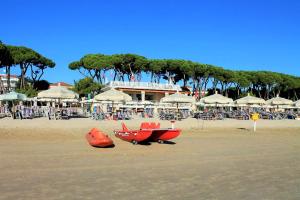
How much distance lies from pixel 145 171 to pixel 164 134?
4.36 metres

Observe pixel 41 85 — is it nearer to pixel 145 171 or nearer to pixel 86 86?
pixel 86 86

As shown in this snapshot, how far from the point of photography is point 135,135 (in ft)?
37.2

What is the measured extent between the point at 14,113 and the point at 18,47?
2638 centimetres

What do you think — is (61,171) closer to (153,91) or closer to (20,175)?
(20,175)

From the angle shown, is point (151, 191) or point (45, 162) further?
point (45, 162)

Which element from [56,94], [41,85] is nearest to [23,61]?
[41,85]

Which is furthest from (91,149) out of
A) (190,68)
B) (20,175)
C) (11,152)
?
(190,68)

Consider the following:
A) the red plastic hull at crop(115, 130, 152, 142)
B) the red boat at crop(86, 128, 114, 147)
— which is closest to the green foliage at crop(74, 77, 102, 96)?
the red plastic hull at crop(115, 130, 152, 142)

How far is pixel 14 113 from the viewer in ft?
72.3

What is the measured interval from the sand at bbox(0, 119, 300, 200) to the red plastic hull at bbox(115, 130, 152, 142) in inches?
9.0

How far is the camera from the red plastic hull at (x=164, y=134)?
11.5 meters

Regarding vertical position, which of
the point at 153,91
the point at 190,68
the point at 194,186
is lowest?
the point at 194,186

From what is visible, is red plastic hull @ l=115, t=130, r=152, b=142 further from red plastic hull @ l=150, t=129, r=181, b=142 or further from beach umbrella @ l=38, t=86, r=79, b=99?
beach umbrella @ l=38, t=86, r=79, b=99

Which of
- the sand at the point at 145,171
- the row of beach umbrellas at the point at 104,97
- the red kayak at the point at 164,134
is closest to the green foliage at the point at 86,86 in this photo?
the row of beach umbrellas at the point at 104,97
